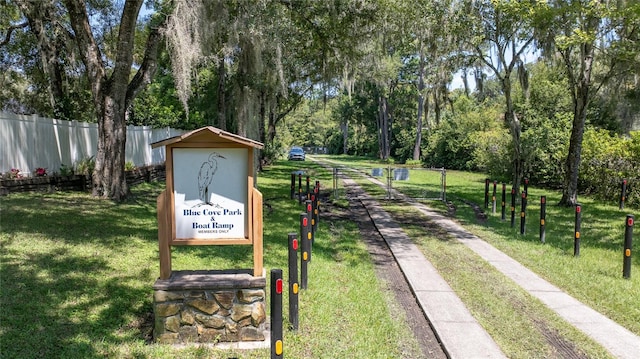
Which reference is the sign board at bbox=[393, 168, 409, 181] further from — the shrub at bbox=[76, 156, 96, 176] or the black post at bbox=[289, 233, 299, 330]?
the black post at bbox=[289, 233, 299, 330]

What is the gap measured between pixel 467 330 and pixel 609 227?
353 inches

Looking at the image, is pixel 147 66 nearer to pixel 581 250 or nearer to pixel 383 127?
pixel 581 250

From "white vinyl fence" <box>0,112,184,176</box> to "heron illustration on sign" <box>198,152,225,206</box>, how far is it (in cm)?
567

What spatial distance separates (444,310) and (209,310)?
9.37 ft

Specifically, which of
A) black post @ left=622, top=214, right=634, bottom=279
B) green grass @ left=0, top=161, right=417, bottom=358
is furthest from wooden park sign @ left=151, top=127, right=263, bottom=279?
black post @ left=622, top=214, right=634, bottom=279

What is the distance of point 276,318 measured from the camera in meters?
4.14

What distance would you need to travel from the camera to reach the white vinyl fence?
12203 millimetres

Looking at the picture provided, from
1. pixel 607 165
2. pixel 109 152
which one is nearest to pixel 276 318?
pixel 109 152

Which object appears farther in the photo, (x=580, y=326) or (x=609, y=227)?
(x=609, y=227)

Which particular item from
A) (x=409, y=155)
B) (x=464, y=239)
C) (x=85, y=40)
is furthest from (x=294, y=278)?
(x=409, y=155)

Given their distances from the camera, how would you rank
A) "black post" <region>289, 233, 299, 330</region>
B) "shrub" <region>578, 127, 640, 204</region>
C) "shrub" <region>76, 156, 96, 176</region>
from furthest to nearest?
1. "shrub" <region>578, 127, 640, 204</region>
2. "shrub" <region>76, 156, 96, 176</region>
3. "black post" <region>289, 233, 299, 330</region>

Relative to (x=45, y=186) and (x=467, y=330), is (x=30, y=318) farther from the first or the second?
(x=45, y=186)

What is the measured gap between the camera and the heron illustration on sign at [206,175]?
16.9ft

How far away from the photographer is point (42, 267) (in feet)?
21.2
